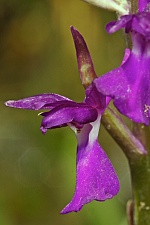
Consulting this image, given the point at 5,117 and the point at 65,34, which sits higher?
the point at 65,34

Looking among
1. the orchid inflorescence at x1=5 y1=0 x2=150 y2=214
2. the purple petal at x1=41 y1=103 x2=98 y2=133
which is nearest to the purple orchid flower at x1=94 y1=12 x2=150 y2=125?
the orchid inflorescence at x1=5 y1=0 x2=150 y2=214

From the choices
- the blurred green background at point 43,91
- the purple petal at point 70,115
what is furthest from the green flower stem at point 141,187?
the blurred green background at point 43,91

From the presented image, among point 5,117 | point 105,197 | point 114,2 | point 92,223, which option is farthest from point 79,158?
point 5,117

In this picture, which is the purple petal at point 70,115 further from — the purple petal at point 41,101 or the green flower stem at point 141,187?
the green flower stem at point 141,187

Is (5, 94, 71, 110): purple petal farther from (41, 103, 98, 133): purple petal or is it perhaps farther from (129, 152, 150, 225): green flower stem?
(129, 152, 150, 225): green flower stem

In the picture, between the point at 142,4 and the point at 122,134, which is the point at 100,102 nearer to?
the point at 122,134

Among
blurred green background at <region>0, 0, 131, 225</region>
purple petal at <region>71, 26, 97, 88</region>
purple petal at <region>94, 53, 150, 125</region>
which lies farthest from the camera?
blurred green background at <region>0, 0, 131, 225</region>

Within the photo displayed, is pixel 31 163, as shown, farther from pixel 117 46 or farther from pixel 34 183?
pixel 117 46

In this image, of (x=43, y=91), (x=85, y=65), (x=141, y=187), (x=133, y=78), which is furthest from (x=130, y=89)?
(x=43, y=91)
